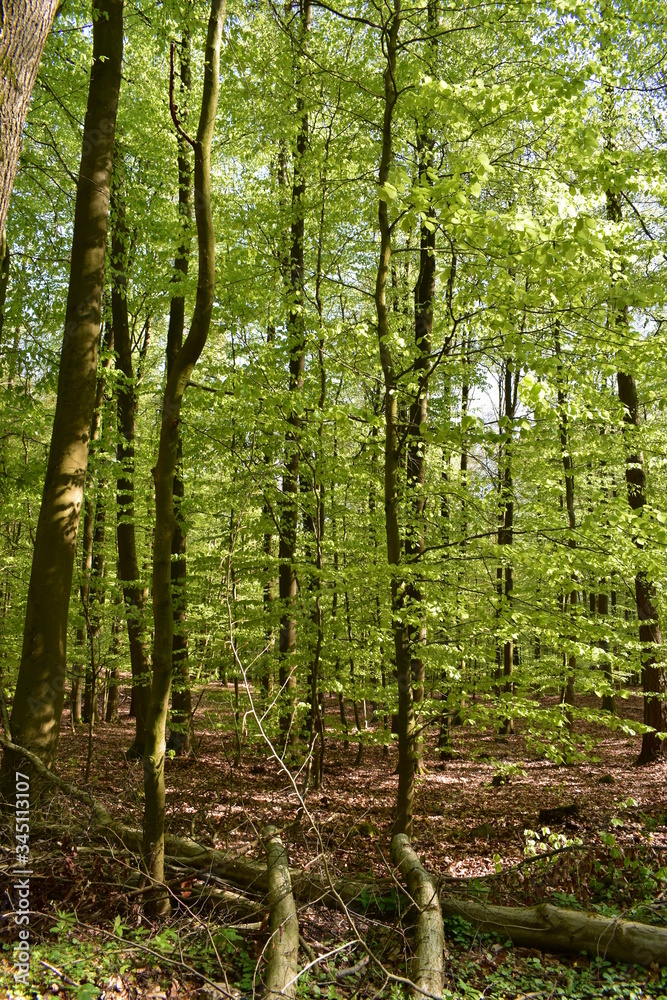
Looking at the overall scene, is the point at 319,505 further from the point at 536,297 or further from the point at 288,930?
the point at 288,930

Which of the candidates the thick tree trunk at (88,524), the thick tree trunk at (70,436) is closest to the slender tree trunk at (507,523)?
the thick tree trunk at (70,436)

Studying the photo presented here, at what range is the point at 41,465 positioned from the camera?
752 centimetres

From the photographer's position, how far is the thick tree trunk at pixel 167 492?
3754mm

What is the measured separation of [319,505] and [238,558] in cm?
148

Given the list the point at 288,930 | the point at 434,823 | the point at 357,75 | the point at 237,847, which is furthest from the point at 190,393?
the point at 434,823

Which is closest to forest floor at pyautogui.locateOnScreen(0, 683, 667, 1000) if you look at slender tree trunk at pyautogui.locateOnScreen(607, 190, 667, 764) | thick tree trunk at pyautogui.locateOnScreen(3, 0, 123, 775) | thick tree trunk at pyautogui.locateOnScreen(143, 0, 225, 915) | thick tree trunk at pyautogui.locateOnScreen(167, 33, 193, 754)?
thick tree trunk at pyautogui.locateOnScreen(143, 0, 225, 915)

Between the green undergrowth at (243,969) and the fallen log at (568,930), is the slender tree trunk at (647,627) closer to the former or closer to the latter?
the fallen log at (568,930)

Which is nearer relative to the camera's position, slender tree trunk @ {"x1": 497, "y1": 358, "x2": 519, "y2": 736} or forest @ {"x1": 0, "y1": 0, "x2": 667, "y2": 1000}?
forest @ {"x1": 0, "y1": 0, "x2": 667, "y2": 1000}

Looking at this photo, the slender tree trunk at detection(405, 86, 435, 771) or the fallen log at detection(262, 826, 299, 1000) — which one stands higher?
the slender tree trunk at detection(405, 86, 435, 771)

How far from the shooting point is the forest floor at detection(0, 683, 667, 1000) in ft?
11.4

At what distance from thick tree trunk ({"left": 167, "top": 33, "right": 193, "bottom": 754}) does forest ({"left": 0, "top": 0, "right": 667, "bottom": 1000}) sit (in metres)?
0.09

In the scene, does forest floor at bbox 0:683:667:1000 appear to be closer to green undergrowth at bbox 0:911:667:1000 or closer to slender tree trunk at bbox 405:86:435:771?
green undergrowth at bbox 0:911:667:1000

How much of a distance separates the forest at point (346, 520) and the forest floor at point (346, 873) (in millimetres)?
34

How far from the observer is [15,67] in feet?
8.93
